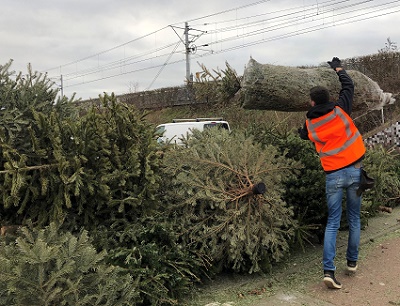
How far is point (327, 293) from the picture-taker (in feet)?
11.9

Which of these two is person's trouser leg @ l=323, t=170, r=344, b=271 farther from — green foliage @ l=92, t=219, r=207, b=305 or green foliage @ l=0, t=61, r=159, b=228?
green foliage @ l=0, t=61, r=159, b=228

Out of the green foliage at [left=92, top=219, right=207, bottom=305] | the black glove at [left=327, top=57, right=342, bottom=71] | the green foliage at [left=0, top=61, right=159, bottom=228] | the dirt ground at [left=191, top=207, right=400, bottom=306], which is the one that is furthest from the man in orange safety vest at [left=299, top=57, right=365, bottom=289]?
the green foliage at [left=0, top=61, right=159, bottom=228]

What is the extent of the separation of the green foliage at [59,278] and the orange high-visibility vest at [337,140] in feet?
7.19

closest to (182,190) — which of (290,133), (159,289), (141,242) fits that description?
(141,242)

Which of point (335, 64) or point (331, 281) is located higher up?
point (335, 64)

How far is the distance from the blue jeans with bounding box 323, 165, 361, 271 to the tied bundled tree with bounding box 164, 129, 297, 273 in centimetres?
44

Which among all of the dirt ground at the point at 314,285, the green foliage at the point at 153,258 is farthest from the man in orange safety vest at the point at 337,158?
the green foliage at the point at 153,258

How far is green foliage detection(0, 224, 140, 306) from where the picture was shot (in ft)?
8.29

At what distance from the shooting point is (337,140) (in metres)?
3.85

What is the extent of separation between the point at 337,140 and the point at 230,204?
1203 millimetres

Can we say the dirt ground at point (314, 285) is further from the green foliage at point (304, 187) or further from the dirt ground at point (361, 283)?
the green foliage at point (304, 187)

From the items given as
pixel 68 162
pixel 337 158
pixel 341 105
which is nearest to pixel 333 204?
pixel 337 158

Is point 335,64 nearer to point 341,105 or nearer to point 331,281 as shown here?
point 341,105

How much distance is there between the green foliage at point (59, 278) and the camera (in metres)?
2.53
